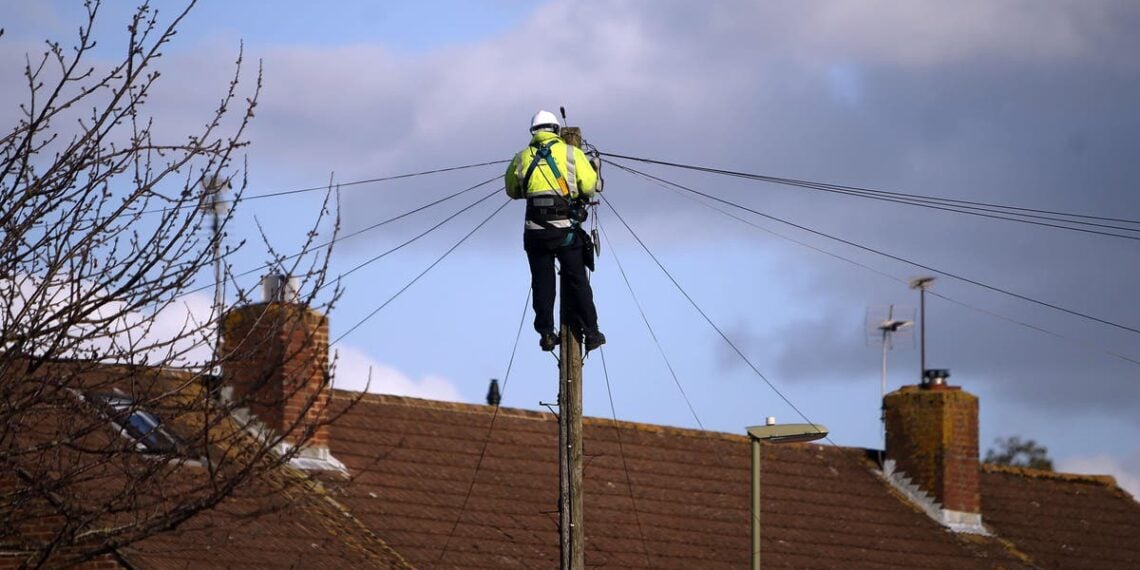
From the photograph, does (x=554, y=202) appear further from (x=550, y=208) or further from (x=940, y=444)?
(x=940, y=444)

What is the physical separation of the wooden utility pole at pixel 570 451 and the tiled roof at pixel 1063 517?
43.6 ft

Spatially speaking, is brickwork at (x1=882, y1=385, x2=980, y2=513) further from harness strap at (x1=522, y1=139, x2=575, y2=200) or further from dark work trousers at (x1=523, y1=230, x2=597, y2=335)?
harness strap at (x1=522, y1=139, x2=575, y2=200)

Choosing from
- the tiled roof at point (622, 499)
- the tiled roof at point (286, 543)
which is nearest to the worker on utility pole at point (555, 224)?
the tiled roof at point (286, 543)

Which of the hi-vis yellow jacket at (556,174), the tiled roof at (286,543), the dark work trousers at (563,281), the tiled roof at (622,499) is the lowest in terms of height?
the tiled roof at (286,543)

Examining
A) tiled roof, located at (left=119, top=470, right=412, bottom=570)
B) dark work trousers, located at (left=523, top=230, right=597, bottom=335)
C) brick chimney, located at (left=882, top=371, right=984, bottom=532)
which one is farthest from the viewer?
brick chimney, located at (left=882, top=371, right=984, bottom=532)

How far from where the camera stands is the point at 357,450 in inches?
784

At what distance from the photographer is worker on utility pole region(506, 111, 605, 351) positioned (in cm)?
1287

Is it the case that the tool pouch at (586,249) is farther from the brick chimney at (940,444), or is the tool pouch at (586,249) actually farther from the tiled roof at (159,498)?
the brick chimney at (940,444)

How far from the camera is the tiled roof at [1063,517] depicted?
2466 cm

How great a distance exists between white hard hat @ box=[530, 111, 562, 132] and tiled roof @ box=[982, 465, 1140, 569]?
1344cm

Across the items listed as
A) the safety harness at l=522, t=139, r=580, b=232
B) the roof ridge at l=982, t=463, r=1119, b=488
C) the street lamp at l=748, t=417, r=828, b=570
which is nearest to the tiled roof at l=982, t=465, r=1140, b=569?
the roof ridge at l=982, t=463, r=1119, b=488

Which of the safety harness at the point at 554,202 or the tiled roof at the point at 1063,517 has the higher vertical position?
the safety harness at the point at 554,202

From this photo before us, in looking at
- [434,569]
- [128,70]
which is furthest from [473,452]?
[128,70]

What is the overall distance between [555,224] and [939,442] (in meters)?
13.1
